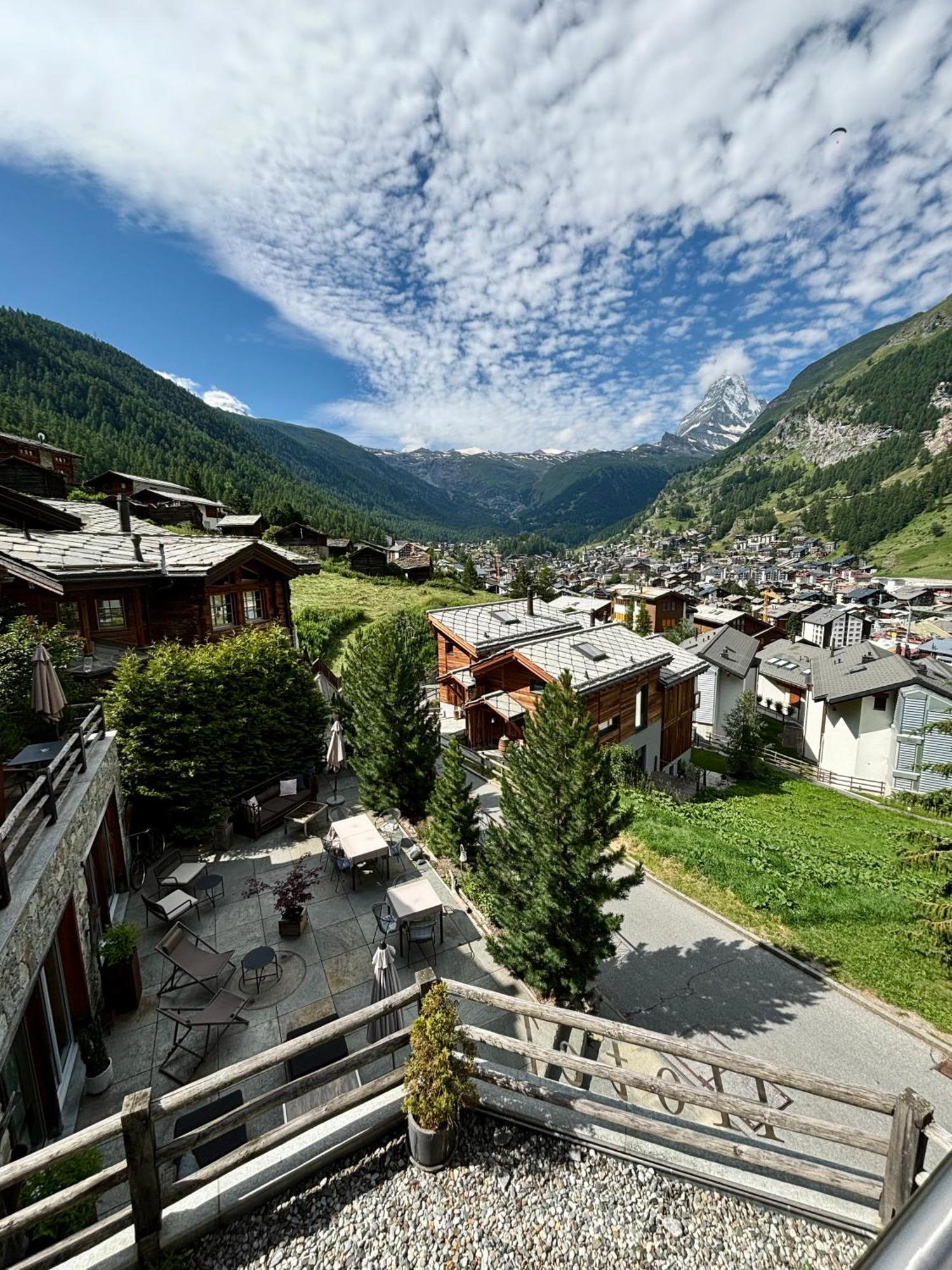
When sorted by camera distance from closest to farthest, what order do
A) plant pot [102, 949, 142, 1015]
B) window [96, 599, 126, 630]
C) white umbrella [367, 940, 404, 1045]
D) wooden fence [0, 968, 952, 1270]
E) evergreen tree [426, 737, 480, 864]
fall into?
Result: wooden fence [0, 968, 952, 1270] → white umbrella [367, 940, 404, 1045] → plant pot [102, 949, 142, 1015] → evergreen tree [426, 737, 480, 864] → window [96, 599, 126, 630]

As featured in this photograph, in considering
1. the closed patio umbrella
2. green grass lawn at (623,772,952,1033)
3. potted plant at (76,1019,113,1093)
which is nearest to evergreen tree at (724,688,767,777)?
green grass lawn at (623,772,952,1033)

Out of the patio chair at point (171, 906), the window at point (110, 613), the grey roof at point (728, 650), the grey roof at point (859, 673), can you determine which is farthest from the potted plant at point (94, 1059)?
the grey roof at point (859, 673)

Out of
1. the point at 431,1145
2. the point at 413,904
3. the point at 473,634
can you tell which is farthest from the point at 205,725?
the point at 473,634

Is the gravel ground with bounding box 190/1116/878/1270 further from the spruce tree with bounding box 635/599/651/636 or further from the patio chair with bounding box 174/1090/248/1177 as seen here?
the spruce tree with bounding box 635/599/651/636

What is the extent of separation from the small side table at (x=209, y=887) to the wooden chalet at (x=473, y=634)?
15.1 meters

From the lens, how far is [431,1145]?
5605mm

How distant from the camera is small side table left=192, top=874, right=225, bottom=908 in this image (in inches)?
520

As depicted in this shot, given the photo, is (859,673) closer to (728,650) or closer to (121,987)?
(728,650)

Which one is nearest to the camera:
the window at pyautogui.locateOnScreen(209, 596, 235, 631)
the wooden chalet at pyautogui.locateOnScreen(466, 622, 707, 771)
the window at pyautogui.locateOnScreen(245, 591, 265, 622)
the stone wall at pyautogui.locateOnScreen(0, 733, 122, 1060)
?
the stone wall at pyautogui.locateOnScreen(0, 733, 122, 1060)

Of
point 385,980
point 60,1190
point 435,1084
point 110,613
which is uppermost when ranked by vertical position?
point 110,613

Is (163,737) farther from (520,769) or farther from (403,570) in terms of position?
(403,570)

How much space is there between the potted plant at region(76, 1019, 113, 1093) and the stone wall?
1.10 meters

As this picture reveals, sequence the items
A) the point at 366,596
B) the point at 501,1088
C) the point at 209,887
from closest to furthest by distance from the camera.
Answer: the point at 501,1088 → the point at 209,887 → the point at 366,596

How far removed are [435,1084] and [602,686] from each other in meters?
18.7
